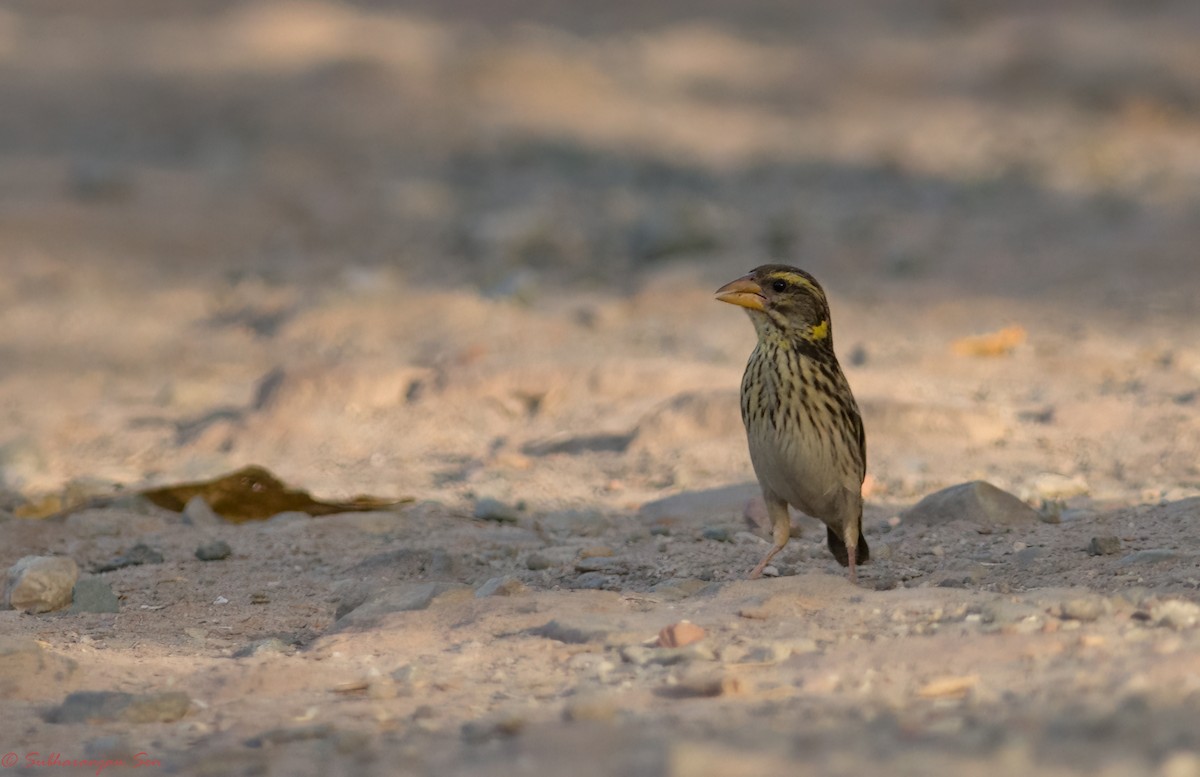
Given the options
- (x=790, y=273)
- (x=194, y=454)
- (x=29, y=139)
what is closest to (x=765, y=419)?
(x=790, y=273)

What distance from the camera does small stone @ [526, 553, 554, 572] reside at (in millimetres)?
5543

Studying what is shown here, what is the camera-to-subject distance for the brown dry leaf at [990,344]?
8633 mm

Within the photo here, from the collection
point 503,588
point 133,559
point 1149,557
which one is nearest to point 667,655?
point 503,588

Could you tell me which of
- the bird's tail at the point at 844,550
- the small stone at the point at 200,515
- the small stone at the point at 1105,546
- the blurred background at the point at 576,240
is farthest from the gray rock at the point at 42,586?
the small stone at the point at 1105,546

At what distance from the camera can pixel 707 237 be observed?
11.6 m

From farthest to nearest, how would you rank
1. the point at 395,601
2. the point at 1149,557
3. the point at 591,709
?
the point at 1149,557 → the point at 395,601 → the point at 591,709

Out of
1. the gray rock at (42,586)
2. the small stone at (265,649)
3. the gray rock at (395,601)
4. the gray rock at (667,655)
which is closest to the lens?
the gray rock at (667,655)

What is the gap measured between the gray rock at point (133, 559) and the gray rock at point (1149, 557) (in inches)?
121

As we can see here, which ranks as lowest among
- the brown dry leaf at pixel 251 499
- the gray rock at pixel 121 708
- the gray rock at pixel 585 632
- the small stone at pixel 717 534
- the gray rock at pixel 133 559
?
the gray rock at pixel 121 708

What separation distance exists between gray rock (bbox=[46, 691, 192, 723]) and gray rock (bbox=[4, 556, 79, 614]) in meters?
1.24

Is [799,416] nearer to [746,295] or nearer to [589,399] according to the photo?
[746,295]

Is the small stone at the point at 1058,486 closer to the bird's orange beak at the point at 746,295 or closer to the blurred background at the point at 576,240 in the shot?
the blurred background at the point at 576,240

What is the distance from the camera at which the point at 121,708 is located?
3.91m

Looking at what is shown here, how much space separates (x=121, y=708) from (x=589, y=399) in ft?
13.8
